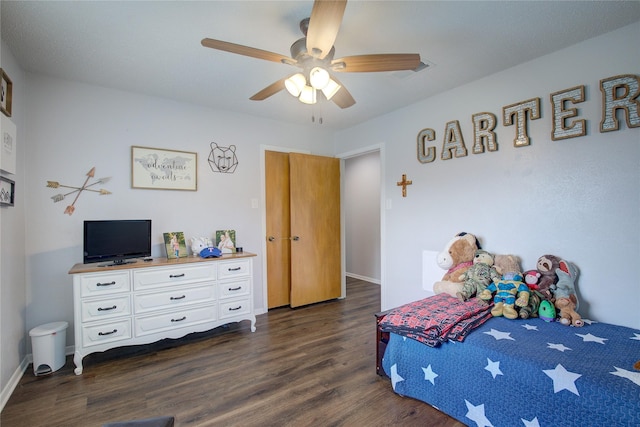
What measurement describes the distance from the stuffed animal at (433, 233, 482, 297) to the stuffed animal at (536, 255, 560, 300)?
20.1 inches

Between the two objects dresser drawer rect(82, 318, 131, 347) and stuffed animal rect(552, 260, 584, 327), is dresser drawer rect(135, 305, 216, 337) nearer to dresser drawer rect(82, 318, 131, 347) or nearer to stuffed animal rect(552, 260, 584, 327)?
dresser drawer rect(82, 318, 131, 347)

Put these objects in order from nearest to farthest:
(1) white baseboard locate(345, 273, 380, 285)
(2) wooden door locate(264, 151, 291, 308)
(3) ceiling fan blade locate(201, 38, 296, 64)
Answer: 1. (3) ceiling fan blade locate(201, 38, 296, 64)
2. (2) wooden door locate(264, 151, 291, 308)
3. (1) white baseboard locate(345, 273, 380, 285)

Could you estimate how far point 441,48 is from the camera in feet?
7.16

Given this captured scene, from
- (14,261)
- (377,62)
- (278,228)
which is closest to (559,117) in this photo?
(377,62)

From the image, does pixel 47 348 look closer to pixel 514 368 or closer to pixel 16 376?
pixel 16 376

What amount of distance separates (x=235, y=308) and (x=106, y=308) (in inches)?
42.9

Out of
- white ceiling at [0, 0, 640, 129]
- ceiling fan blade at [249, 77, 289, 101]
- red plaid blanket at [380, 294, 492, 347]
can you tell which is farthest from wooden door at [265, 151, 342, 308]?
red plaid blanket at [380, 294, 492, 347]

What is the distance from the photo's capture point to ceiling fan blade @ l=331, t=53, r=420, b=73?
1667 millimetres

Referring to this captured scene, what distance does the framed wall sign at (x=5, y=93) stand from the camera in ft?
6.40

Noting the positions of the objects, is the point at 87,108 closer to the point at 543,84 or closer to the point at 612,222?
the point at 543,84

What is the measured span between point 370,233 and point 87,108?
4.24 meters

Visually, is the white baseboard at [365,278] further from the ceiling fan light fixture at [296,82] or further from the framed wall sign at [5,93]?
the framed wall sign at [5,93]

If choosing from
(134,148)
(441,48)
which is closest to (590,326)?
(441,48)

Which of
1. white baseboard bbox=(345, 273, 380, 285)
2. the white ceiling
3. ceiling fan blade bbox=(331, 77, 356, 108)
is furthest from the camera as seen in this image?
white baseboard bbox=(345, 273, 380, 285)
